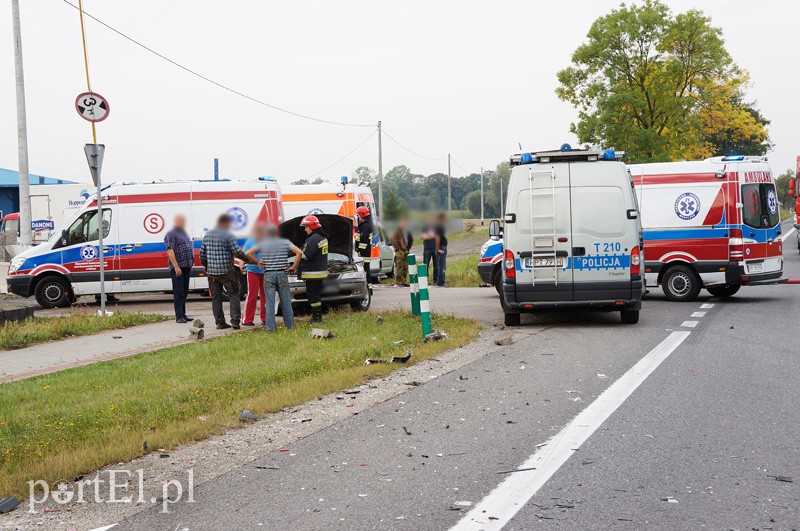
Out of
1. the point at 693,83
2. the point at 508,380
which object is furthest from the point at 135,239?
the point at 693,83

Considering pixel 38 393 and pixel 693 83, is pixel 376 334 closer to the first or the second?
pixel 38 393

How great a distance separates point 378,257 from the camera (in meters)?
23.2

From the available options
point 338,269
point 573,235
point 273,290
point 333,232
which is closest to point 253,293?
point 273,290

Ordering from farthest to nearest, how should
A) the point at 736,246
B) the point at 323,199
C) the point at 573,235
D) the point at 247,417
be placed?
the point at 323,199
the point at 736,246
the point at 573,235
the point at 247,417

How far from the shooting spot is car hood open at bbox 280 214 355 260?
16.0 meters

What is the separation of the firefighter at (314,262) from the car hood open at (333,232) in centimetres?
212

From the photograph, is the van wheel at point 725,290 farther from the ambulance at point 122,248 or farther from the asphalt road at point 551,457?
the ambulance at point 122,248

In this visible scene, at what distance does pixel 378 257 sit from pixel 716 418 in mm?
16576

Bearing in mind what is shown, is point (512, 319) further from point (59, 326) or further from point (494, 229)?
point (59, 326)

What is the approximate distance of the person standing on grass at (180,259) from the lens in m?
14.5

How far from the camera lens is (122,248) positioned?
19.2 meters

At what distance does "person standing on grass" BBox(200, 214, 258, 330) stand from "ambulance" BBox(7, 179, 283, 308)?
205 inches

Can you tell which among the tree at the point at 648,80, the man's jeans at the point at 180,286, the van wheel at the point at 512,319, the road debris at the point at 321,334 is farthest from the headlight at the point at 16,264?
the tree at the point at 648,80

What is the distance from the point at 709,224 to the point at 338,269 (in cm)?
727
